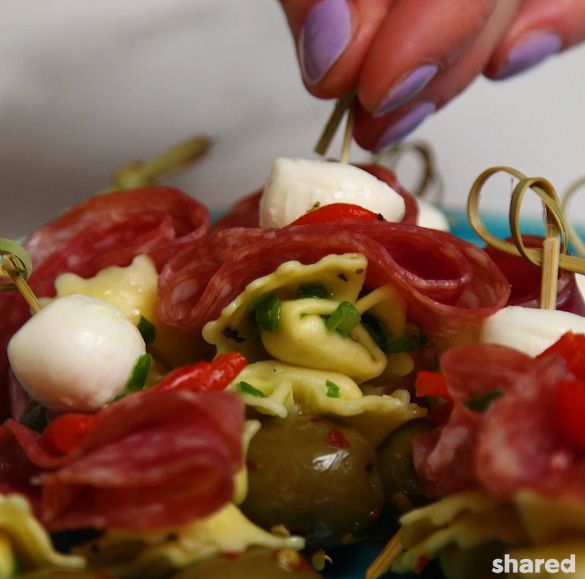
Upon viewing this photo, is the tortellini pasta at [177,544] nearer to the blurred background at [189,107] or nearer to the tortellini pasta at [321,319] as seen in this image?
the tortellini pasta at [321,319]

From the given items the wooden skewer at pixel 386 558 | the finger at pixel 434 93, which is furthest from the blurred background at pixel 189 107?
the wooden skewer at pixel 386 558

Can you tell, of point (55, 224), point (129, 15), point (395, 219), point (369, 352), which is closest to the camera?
point (369, 352)

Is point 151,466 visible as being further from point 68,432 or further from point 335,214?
point 335,214

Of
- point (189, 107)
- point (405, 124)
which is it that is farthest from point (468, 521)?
point (189, 107)

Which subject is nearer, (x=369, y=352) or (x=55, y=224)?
(x=369, y=352)

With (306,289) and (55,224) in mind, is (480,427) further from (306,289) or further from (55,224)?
(55,224)

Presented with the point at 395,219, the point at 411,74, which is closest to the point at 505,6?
the point at 411,74
